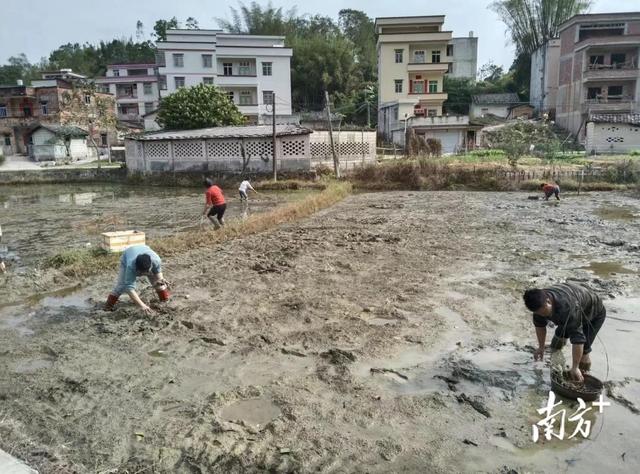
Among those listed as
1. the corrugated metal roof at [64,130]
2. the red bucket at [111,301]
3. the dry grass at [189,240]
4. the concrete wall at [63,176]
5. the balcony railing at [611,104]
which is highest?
the balcony railing at [611,104]

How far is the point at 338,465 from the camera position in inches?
156

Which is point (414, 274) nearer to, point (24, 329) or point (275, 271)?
point (275, 271)

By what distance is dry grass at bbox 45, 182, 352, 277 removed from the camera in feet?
31.7

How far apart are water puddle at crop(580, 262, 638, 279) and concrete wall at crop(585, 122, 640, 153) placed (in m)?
26.3

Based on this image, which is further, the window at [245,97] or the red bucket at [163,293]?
the window at [245,97]

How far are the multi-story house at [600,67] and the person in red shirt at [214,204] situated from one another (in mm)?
31099

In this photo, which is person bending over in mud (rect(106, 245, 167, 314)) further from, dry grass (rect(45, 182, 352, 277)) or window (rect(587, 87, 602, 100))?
window (rect(587, 87, 602, 100))

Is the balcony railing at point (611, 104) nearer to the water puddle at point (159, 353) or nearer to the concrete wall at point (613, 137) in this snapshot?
the concrete wall at point (613, 137)

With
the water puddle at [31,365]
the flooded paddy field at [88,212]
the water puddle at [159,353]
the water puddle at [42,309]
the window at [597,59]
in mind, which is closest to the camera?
the water puddle at [31,365]

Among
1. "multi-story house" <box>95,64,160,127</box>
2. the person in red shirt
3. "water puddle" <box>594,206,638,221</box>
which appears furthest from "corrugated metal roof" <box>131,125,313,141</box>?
"multi-story house" <box>95,64,160,127</box>

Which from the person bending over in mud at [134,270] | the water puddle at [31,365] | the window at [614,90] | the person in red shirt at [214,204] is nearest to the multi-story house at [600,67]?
the window at [614,90]

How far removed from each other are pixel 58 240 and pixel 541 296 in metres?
12.0

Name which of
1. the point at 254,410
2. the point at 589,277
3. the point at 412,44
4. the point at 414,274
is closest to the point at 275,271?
the point at 414,274

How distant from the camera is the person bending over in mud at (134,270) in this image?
670 centimetres
